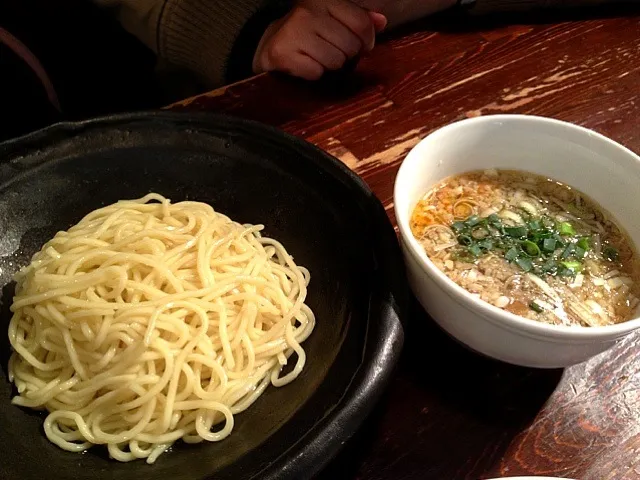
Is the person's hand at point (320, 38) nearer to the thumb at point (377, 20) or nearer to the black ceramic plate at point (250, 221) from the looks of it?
the thumb at point (377, 20)

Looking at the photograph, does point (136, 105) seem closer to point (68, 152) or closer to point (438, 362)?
point (68, 152)

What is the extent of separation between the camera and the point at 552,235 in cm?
140

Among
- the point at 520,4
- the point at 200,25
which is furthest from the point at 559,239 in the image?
the point at 200,25

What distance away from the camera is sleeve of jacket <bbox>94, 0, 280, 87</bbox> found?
2.45 m

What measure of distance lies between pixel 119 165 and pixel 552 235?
118 cm

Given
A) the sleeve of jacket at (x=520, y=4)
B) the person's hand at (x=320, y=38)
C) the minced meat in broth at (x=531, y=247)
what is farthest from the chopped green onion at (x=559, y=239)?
the sleeve of jacket at (x=520, y=4)

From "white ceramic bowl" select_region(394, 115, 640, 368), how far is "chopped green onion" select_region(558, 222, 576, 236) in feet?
0.36

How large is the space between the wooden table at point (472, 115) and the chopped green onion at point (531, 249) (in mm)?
267

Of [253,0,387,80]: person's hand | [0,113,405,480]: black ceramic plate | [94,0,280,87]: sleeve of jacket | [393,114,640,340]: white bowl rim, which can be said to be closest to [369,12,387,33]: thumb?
[253,0,387,80]: person's hand

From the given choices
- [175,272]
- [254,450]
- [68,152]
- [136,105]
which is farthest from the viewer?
[136,105]

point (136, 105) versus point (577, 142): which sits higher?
point (577, 142)

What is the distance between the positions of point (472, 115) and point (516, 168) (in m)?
0.64

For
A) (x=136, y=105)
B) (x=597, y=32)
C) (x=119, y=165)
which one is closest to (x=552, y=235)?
(x=119, y=165)

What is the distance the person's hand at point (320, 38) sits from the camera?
7.27 feet
